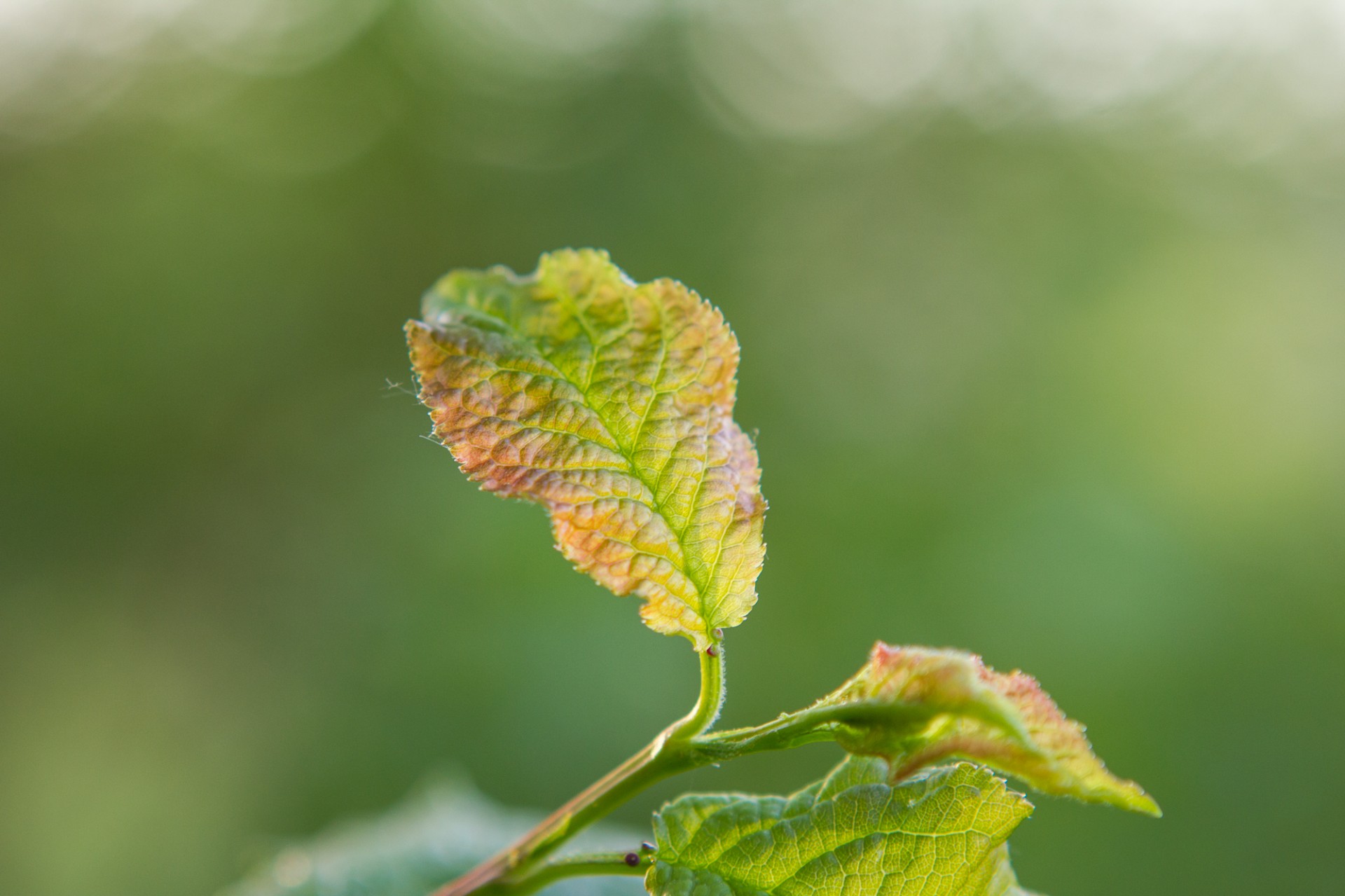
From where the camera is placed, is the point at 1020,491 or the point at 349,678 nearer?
the point at 349,678

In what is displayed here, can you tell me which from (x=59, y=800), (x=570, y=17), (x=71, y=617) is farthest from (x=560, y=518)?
(x=570, y=17)

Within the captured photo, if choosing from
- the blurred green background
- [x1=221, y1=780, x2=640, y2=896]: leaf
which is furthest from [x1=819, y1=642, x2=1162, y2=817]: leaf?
the blurred green background

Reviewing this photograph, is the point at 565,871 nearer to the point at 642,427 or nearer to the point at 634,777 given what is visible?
the point at 634,777

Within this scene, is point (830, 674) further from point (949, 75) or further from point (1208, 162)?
point (949, 75)

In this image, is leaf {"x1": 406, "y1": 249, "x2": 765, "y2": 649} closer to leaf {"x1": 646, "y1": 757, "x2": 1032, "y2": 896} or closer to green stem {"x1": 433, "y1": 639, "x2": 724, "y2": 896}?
green stem {"x1": 433, "y1": 639, "x2": 724, "y2": 896}

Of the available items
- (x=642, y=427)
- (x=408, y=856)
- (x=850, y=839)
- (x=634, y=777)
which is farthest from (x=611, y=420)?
(x=408, y=856)

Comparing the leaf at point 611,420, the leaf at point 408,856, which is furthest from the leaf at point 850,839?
the leaf at point 408,856
